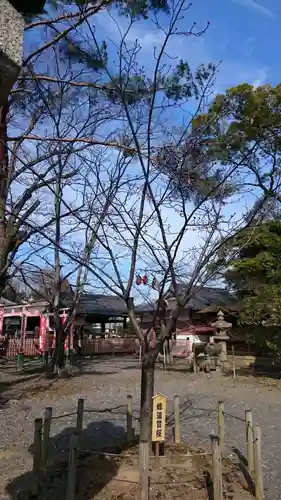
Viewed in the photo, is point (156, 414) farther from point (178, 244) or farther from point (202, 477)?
point (178, 244)

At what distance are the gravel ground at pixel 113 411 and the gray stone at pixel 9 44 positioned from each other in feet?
14.0

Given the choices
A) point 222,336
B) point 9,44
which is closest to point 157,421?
point 9,44

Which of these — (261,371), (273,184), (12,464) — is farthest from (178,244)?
(261,371)

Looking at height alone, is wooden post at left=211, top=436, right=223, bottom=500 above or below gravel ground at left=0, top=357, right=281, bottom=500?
above

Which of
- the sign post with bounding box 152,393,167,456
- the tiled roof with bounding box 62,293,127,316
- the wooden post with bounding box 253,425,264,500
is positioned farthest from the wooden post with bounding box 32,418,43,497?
the tiled roof with bounding box 62,293,127,316

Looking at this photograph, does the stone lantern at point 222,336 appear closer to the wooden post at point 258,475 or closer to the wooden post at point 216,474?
the wooden post at point 258,475

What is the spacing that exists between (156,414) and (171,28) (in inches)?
161

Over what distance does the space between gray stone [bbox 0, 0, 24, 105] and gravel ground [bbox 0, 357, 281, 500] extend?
427 centimetres

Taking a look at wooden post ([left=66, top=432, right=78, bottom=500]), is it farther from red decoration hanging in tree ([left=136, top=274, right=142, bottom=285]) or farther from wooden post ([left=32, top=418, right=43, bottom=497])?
red decoration hanging in tree ([left=136, top=274, right=142, bottom=285])

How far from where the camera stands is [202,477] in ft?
14.9

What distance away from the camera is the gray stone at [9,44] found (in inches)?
80.5

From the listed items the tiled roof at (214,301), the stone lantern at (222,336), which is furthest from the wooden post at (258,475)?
the tiled roof at (214,301)

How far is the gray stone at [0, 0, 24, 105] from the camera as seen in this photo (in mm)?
2045

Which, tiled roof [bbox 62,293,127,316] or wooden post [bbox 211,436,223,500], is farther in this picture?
tiled roof [bbox 62,293,127,316]
